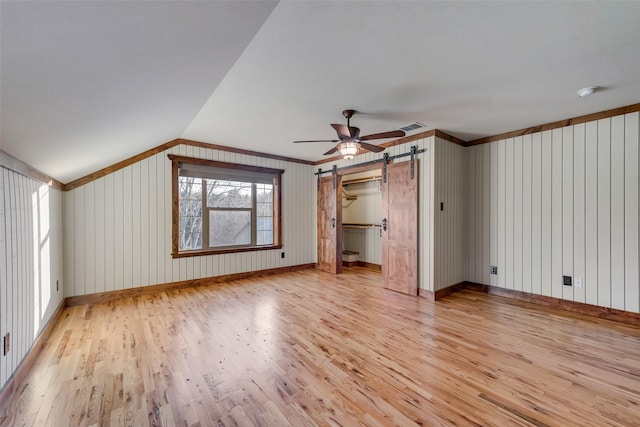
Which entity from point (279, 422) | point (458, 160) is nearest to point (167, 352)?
point (279, 422)

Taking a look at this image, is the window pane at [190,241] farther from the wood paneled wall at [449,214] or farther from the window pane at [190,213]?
the wood paneled wall at [449,214]

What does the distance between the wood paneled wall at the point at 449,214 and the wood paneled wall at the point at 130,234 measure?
11.6ft

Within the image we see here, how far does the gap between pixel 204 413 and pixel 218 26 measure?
2408 millimetres

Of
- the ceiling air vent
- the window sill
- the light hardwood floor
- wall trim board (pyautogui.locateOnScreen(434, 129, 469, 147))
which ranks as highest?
the ceiling air vent

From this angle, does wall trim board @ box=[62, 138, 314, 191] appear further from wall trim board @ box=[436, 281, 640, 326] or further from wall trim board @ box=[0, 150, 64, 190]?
wall trim board @ box=[436, 281, 640, 326]

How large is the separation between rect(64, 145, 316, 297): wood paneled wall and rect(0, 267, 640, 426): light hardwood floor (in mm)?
563

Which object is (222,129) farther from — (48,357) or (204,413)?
(204,413)

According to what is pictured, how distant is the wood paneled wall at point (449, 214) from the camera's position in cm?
401

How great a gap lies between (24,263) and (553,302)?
19.5 ft

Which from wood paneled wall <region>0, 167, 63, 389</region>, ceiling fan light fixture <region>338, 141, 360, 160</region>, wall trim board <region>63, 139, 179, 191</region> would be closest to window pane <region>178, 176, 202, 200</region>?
wall trim board <region>63, 139, 179, 191</region>

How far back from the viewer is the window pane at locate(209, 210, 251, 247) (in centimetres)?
502

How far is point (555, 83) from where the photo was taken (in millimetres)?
2541

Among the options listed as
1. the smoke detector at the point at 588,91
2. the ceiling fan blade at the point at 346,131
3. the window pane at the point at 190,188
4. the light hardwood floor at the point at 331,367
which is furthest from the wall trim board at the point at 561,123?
the window pane at the point at 190,188

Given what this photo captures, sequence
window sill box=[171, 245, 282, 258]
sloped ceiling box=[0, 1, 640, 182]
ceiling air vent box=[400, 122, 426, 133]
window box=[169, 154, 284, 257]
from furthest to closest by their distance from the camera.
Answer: window box=[169, 154, 284, 257], window sill box=[171, 245, 282, 258], ceiling air vent box=[400, 122, 426, 133], sloped ceiling box=[0, 1, 640, 182]
